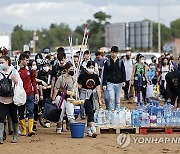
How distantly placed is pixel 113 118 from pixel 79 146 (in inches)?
95.5

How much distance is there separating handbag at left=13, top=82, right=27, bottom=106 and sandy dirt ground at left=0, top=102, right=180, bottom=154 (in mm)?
909

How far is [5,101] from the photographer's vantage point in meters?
12.5

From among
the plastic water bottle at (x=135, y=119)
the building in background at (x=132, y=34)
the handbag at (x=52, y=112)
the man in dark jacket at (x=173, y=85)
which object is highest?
the building in background at (x=132, y=34)

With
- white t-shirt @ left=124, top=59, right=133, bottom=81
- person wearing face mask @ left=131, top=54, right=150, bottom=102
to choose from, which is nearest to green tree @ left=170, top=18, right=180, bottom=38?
white t-shirt @ left=124, top=59, right=133, bottom=81

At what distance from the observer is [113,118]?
14.4 meters

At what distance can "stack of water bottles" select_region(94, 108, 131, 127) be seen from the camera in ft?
46.8

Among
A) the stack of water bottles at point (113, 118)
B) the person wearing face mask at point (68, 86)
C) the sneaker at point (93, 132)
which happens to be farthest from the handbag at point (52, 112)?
the stack of water bottles at point (113, 118)

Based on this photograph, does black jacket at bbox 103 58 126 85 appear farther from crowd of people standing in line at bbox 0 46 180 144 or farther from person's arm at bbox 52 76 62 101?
person's arm at bbox 52 76 62 101

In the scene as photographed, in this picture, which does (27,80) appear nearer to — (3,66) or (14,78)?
(14,78)

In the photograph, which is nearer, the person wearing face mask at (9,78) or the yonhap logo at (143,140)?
the person wearing face mask at (9,78)

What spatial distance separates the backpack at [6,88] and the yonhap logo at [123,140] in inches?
101

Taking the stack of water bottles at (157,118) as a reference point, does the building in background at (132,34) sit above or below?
above

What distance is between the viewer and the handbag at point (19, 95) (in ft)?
40.9

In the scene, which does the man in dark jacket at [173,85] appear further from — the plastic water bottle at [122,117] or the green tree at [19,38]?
the green tree at [19,38]
